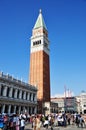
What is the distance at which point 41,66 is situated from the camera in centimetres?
7475

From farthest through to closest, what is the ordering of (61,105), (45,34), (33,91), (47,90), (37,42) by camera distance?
(61,105)
(45,34)
(37,42)
(47,90)
(33,91)

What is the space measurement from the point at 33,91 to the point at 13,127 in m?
45.7

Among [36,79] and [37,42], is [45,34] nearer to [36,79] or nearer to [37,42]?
[37,42]

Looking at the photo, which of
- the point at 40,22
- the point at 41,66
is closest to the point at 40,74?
the point at 41,66

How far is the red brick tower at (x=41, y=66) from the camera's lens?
234ft

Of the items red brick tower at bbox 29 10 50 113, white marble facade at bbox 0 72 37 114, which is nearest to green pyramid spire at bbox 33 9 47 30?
red brick tower at bbox 29 10 50 113

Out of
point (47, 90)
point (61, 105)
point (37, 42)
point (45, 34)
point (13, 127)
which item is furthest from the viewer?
point (61, 105)

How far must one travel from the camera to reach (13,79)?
50438mm

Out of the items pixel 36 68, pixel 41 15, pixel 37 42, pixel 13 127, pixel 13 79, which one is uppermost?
pixel 41 15

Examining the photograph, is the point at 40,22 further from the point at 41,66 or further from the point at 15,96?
the point at 15,96

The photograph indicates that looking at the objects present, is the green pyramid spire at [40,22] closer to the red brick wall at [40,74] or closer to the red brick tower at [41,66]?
the red brick tower at [41,66]

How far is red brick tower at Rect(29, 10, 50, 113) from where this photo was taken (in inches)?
2806

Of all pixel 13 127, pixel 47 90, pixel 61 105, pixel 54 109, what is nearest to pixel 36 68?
pixel 47 90

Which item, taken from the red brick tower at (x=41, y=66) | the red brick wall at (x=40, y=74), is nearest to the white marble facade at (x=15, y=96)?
the red brick tower at (x=41, y=66)
